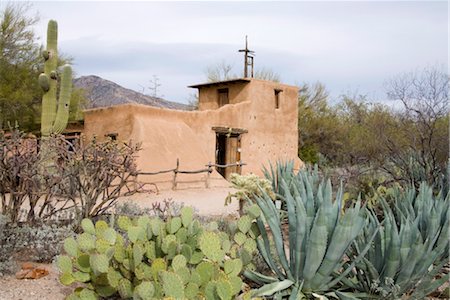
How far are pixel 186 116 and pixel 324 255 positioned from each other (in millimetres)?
13104

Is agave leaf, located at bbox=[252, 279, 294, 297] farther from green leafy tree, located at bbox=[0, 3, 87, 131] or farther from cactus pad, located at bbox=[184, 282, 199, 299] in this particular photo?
green leafy tree, located at bbox=[0, 3, 87, 131]

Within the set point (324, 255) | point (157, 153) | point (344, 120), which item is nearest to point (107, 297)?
point (324, 255)

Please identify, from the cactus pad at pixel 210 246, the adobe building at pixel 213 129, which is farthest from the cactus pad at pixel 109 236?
the adobe building at pixel 213 129

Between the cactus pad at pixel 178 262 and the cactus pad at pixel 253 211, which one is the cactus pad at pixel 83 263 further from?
the cactus pad at pixel 253 211

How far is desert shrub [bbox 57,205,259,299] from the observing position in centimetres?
332

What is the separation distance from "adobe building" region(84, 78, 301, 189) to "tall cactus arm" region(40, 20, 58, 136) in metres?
1.42

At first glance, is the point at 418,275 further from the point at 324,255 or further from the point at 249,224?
the point at 249,224

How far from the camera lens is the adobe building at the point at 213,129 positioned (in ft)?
47.7

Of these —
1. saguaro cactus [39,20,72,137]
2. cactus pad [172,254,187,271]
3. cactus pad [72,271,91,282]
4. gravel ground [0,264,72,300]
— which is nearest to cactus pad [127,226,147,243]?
cactus pad [72,271,91,282]

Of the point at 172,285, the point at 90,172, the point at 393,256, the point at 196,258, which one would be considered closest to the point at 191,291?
the point at 172,285

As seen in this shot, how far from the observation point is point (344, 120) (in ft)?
92.0

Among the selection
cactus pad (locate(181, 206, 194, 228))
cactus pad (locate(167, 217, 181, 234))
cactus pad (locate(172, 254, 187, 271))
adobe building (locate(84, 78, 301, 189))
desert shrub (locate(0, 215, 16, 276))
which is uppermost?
adobe building (locate(84, 78, 301, 189))

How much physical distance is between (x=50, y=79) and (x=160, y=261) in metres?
12.7

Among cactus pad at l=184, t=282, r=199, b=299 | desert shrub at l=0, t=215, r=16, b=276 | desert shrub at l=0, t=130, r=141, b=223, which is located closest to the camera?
cactus pad at l=184, t=282, r=199, b=299
